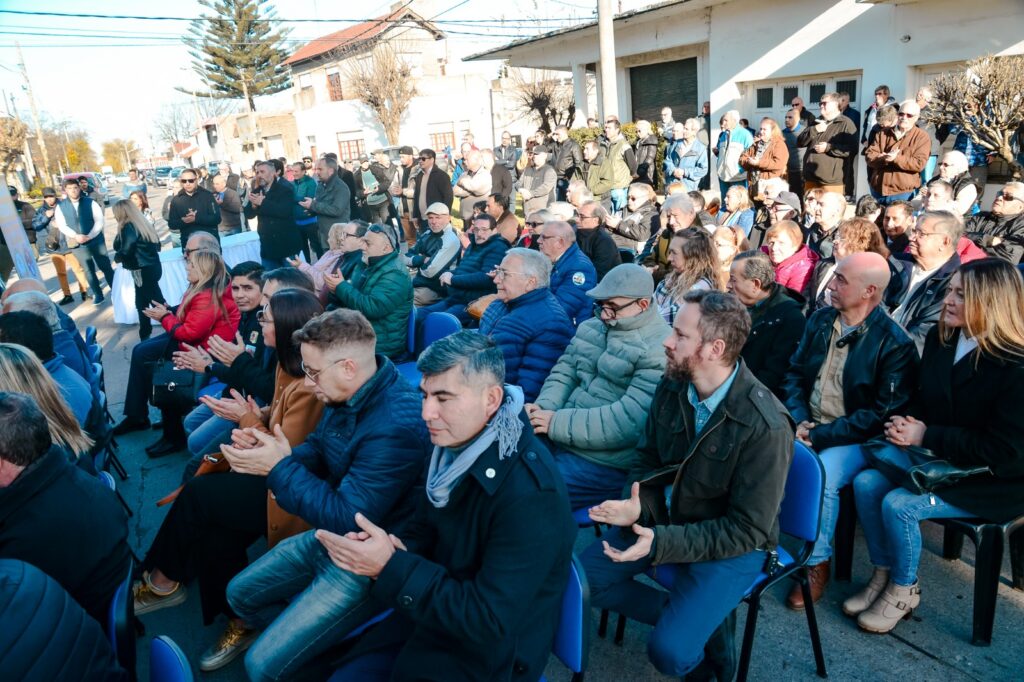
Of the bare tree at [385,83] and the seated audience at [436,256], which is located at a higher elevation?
→ the bare tree at [385,83]

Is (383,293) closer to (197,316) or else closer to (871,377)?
(197,316)

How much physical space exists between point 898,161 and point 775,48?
5936mm

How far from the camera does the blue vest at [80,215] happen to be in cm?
1029

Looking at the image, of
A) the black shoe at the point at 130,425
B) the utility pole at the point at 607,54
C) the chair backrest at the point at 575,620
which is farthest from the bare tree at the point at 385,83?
the chair backrest at the point at 575,620

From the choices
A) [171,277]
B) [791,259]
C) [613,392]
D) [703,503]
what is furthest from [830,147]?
[171,277]

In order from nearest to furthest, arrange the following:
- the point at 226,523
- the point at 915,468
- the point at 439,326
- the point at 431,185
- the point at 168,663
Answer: the point at 168,663
the point at 915,468
the point at 226,523
the point at 439,326
the point at 431,185

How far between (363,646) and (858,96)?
466 inches

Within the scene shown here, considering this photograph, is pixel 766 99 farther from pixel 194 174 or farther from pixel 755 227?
pixel 194 174

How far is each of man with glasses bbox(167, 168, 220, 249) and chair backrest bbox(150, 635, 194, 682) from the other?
30.1 ft

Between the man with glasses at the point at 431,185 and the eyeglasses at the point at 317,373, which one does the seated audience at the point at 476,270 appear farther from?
the man with glasses at the point at 431,185

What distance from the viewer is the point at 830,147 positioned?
8.53 meters

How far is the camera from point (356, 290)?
5055 millimetres

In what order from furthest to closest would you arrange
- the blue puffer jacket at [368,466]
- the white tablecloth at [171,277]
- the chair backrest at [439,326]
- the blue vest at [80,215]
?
the blue vest at [80,215] < the white tablecloth at [171,277] < the chair backrest at [439,326] < the blue puffer jacket at [368,466]

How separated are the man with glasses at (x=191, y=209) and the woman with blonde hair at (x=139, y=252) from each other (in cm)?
139
